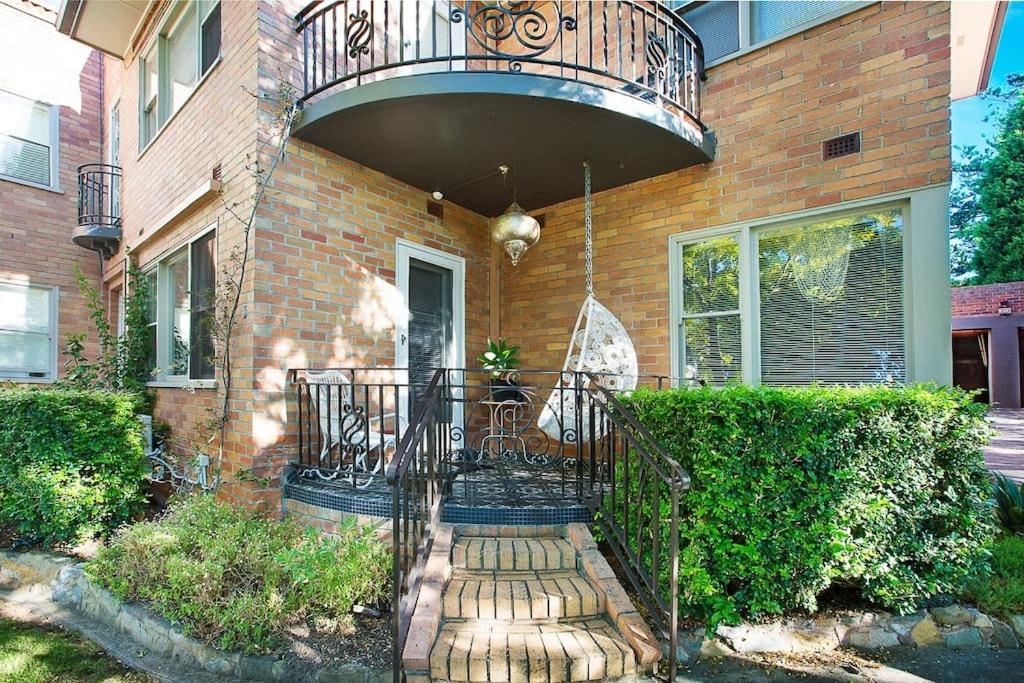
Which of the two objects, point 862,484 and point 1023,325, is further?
point 1023,325

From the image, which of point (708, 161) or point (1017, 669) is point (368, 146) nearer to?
point (708, 161)

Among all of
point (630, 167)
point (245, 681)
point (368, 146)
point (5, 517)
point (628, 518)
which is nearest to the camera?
point (245, 681)

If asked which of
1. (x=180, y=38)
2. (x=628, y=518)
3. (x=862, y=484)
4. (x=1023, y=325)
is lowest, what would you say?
(x=628, y=518)

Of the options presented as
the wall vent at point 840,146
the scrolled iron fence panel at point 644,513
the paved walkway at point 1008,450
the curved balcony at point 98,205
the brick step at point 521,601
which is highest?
the curved balcony at point 98,205

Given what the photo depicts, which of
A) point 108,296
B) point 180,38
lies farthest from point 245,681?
point 108,296

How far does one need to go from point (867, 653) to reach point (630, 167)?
409 centimetres

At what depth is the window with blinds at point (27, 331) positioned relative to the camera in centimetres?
742

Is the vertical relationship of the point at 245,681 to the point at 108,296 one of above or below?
below

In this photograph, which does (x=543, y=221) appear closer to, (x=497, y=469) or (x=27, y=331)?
(x=497, y=469)

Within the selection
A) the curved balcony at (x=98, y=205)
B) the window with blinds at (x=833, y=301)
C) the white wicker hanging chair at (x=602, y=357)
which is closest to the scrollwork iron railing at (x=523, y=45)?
the white wicker hanging chair at (x=602, y=357)

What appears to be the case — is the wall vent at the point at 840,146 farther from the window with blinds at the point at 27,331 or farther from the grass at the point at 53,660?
the window with blinds at the point at 27,331

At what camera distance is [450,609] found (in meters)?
2.77

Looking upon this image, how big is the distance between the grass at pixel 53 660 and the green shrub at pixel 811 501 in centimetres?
308

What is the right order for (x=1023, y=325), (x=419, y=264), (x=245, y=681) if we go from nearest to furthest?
(x=245, y=681)
(x=419, y=264)
(x=1023, y=325)
